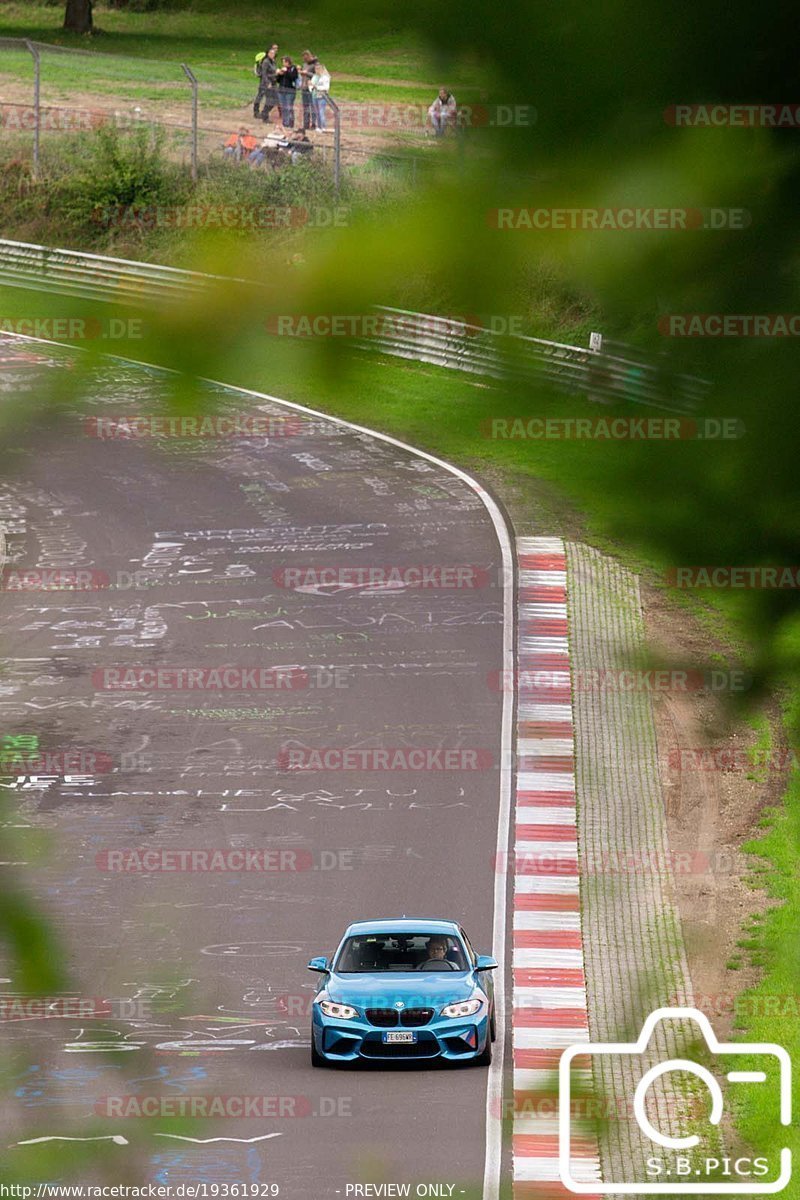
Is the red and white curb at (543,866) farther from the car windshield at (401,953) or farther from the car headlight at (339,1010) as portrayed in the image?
the car headlight at (339,1010)

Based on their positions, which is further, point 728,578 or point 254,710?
point 254,710

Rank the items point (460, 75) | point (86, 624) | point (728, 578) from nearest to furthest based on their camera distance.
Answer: point (460, 75)
point (728, 578)
point (86, 624)

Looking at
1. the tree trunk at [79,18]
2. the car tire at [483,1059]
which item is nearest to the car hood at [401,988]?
the car tire at [483,1059]

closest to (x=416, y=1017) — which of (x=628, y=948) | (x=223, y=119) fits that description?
(x=223, y=119)

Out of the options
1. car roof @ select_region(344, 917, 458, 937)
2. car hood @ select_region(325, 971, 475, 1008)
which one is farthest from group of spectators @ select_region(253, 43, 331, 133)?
car roof @ select_region(344, 917, 458, 937)

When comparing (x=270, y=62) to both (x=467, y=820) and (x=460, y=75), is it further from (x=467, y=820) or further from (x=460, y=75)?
(x=467, y=820)

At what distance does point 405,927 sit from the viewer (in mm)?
16812

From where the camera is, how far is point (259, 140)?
2.20m

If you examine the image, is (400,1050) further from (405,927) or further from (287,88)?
(287,88)

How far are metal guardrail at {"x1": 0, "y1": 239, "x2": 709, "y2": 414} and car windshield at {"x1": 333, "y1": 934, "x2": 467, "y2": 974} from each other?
16.1m

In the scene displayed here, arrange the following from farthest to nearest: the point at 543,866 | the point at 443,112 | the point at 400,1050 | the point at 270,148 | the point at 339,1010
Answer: the point at 543,866, the point at 400,1050, the point at 339,1010, the point at 270,148, the point at 443,112

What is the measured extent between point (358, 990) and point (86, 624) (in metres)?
12.6

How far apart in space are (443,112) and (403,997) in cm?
1638

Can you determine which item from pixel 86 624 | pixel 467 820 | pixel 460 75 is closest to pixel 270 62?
pixel 460 75
